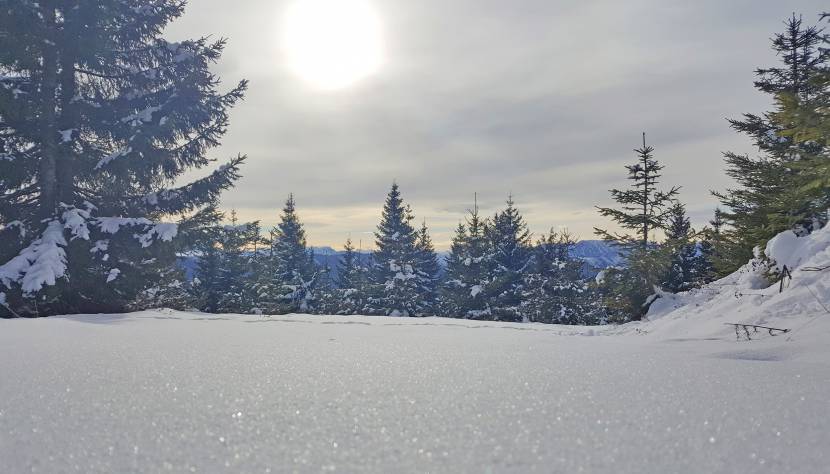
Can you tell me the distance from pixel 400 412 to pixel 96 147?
1235 centimetres

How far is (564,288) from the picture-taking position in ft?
109

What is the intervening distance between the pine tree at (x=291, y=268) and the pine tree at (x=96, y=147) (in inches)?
830

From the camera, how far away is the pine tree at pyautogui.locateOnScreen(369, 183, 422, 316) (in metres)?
31.5

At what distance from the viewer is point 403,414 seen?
125cm

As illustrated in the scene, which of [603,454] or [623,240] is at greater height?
[623,240]

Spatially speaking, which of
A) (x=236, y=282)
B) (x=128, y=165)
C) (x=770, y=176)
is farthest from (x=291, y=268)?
(x=770, y=176)

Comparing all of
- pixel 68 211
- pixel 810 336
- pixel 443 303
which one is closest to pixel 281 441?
pixel 810 336

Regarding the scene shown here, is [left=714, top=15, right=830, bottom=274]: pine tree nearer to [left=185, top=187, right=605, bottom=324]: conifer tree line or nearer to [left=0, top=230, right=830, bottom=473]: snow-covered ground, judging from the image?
[left=0, top=230, right=830, bottom=473]: snow-covered ground

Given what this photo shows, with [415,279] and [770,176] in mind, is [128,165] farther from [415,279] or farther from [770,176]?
[415,279]

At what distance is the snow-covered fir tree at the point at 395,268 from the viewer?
103 feet

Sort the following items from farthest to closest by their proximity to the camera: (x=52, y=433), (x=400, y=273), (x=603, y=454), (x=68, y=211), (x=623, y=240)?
1. (x=400, y=273)
2. (x=623, y=240)
3. (x=68, y=211)
4. (x=52, y=433)
5. (x=603, y=454)

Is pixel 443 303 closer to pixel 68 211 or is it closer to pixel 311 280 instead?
pixel 311 280

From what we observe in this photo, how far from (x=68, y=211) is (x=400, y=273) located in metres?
23.7

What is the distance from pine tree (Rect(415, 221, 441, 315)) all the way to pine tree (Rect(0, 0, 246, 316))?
2315cm
